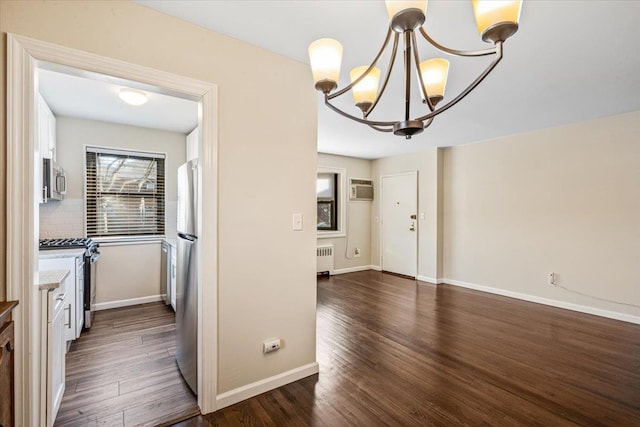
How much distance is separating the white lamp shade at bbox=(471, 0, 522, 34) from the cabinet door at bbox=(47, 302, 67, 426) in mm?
2399

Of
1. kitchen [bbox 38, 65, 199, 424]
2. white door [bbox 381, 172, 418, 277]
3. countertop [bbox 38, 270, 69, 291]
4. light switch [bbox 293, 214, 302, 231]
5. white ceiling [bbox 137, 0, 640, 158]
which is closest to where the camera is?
countertop [bbox 38, 270, 69, 291]

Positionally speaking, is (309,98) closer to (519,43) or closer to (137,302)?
(519,43)

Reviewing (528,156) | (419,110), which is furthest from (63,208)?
(528,156)

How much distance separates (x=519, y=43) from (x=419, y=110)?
4.21 ft

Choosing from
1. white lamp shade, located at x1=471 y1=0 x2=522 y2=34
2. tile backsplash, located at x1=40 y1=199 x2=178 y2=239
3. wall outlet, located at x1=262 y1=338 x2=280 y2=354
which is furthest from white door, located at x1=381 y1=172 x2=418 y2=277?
tile backsplash, located at x1=40 y1=199 x2=178 y2=239

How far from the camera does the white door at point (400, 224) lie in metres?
5.53

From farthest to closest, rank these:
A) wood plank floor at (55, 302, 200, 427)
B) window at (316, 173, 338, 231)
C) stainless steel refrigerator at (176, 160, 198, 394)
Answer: window at (316, 173, 338, 231) → stainless steel refrigerator at (176, 160, 198, 394) → wood plank floor at (55, 302, 200, 427)

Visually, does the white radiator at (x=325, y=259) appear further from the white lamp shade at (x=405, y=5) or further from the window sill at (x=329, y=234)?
the white lamp shade at (x=405, y=5)

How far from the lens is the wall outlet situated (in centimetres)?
205

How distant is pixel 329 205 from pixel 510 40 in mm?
4374

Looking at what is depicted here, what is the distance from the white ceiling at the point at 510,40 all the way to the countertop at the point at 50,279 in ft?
5.13

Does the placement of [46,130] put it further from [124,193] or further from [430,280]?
[430,280]

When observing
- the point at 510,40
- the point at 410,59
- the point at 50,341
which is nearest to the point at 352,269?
the point at 510,40

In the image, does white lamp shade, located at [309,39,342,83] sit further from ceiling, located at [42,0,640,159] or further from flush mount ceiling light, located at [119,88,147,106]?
flush mount ceiling light, located at [119,88,147,106]
